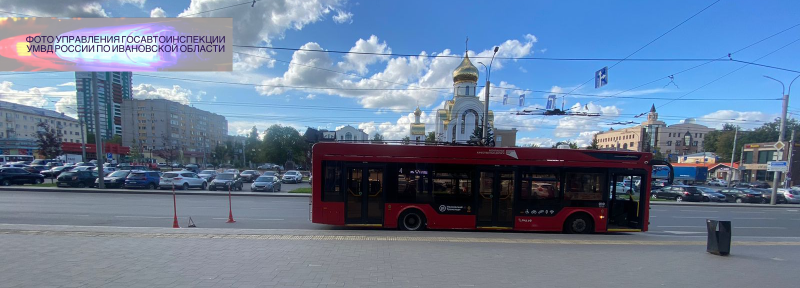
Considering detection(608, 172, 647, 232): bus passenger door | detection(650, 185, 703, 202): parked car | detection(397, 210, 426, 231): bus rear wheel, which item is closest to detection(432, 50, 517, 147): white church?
detection(650, 185, 703, 202): parked car

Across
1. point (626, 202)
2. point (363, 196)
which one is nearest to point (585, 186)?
point (626, 202)

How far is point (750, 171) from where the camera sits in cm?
4303

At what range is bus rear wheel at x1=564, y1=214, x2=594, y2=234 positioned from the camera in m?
8.16

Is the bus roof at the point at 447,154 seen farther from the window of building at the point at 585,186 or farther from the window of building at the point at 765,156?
the window of building at the point at 765,156

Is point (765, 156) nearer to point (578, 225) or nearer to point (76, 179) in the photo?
point (578, 225)

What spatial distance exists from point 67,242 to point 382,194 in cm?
646

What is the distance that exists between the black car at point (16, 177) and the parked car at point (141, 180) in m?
7.79

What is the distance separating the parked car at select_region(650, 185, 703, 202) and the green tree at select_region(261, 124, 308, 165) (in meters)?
54.2

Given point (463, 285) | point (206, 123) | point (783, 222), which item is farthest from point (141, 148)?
point (783, 222)

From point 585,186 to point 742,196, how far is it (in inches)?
1020

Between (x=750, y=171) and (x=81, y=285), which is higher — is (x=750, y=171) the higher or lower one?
the lower one

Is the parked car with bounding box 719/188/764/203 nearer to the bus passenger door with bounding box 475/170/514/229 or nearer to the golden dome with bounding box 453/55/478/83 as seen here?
the golden dome with bounding box 453/55/478/83

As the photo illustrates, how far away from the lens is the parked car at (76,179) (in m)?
17.9

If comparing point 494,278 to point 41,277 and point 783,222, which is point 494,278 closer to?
point 41,277
